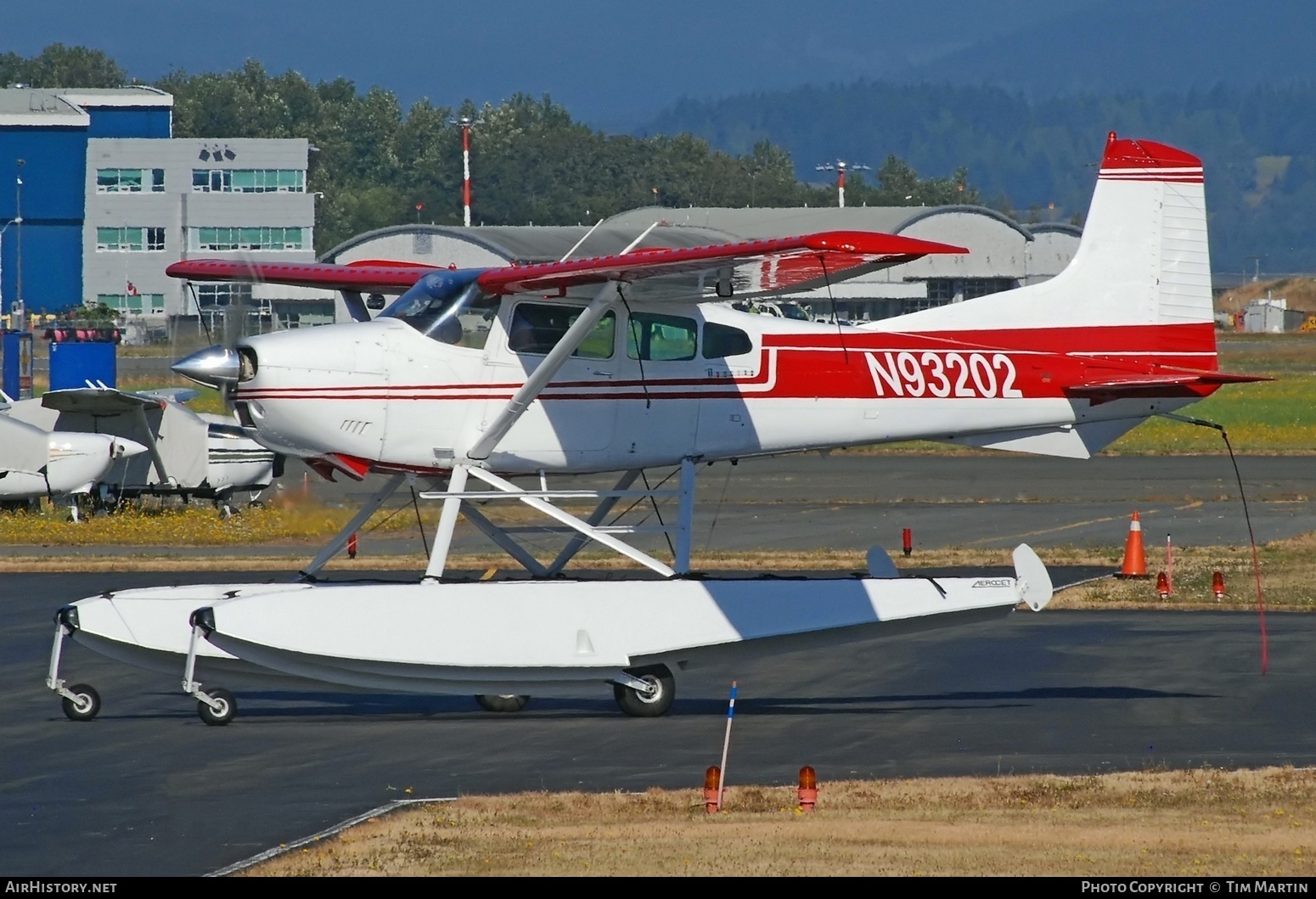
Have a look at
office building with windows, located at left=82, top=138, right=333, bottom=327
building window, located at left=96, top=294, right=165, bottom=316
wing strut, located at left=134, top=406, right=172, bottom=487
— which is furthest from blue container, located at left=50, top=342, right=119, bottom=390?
building window, located at left=96, top=294, right=165, bottom=316

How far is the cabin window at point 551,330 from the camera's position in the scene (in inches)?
525

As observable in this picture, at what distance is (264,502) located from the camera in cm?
2855

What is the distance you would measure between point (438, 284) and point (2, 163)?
88934 mm

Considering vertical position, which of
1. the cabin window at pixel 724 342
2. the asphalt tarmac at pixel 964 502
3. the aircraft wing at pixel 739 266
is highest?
the aircraft wing at pixel 739 266

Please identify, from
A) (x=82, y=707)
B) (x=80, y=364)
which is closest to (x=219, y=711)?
(x=82, y=707)

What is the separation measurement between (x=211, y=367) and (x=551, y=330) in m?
2.58

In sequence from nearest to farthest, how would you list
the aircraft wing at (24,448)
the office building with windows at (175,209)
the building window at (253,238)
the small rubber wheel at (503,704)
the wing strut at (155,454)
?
the small rubber wheel at (503,704), the aircraft wing at (24,448), the wing strut at (155,454), the building window at (253,238), the office building with windows at (175,209)

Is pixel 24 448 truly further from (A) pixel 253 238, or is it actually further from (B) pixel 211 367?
(A) pixel 253 238

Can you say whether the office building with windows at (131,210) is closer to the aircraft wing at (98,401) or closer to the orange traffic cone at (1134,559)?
the aircraft wing at (98,401)

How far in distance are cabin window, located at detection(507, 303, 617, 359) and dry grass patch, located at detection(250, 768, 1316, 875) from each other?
4.65m

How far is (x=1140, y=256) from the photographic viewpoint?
14.9 m

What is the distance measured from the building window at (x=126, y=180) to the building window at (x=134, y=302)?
5.37 m

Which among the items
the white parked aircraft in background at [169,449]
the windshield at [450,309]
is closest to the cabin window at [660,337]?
the windshield at [450,309]

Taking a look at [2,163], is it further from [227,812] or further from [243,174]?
[227,812]
